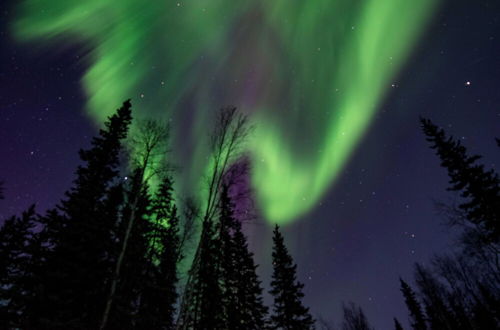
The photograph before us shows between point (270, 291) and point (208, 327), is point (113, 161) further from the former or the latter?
point (270, 291)

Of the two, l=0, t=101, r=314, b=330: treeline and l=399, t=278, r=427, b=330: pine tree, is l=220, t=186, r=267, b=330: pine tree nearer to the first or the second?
l=0, t=101, r=314, b=330: treeline

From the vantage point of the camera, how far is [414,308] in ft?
152

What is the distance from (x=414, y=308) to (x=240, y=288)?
39935 millimetres

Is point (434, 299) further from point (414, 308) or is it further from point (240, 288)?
point (240, 288)

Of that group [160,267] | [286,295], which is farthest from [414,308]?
[160,267]

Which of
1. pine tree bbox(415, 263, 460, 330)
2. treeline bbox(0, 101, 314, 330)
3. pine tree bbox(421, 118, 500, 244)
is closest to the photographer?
treeline bbox(0, 101, 314, 330)

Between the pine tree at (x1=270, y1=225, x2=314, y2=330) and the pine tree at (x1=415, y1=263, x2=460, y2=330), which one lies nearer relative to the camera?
the pine tree at (x1=270, y1=225, x2=314, y2=330)

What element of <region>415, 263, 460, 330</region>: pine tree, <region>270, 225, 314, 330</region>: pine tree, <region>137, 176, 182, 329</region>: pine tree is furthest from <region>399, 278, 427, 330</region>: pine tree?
<region>137, 176, 182, 329</region>: pine tree

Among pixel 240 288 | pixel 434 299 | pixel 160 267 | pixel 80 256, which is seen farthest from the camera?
pixel 434 299

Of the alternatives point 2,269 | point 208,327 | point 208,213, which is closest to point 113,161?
point 208,213

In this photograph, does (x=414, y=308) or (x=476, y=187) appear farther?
(x=414, y=308)

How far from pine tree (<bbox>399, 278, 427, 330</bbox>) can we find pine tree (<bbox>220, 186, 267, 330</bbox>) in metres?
36.5

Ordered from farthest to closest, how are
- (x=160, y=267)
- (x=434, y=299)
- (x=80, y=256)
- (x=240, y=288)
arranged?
1. (x=434, y=299)
2. (x=240, y=288)
3. (x=160, y=267)
4. (x=80, y=256)

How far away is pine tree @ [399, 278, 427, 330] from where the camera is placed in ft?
147
